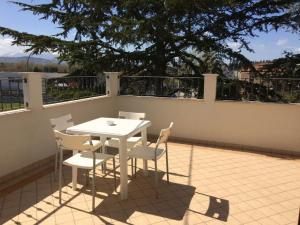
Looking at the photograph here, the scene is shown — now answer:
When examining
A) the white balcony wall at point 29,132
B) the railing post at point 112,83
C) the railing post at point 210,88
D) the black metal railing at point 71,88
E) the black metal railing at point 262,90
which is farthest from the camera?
the railing post at point 112,83

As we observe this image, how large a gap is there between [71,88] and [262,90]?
14.0 feet

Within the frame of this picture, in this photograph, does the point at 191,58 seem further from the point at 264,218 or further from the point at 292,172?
the point at 264,218

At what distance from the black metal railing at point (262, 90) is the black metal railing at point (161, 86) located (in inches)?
23.7

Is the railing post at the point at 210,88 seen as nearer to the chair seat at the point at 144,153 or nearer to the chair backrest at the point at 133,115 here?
the chair backrest at the point at 133,115

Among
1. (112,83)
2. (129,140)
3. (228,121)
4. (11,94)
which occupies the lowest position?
(129,140)

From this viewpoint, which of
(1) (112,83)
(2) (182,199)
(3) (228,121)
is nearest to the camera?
(2) (182,199)

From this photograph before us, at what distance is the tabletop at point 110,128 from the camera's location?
11.8 feet

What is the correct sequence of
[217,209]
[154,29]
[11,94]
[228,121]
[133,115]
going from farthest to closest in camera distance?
1. [154,29]
2. [228,121]
3. [133,115]
4. [11,94]
5. [217,209]

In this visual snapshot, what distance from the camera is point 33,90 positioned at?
4480 millimetres

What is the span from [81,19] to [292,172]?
7.81 meters

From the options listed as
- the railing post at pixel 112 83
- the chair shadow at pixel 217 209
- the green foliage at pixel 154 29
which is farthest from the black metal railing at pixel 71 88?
the chair shadow at pixel 217 209

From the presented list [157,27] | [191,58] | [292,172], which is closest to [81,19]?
[157,27]

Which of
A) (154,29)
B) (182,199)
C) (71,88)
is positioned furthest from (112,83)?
(182,199)

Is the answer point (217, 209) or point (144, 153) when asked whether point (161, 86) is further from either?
point (217, 209)
